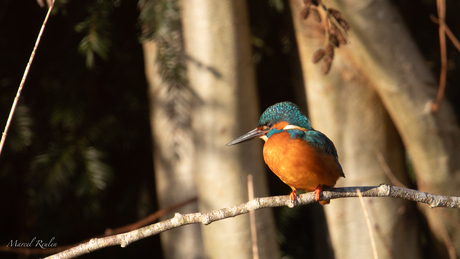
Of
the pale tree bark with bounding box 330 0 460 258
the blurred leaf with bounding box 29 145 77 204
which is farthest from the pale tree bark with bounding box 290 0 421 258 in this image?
the blurred leaf with bounding box 29 145 77 204

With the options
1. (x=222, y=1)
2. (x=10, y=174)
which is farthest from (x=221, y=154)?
(x=10, y=174)

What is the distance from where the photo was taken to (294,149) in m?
1.07

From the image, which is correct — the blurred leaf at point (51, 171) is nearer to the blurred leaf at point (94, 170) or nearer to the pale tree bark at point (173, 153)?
the blurred leaf at point (94, 170)

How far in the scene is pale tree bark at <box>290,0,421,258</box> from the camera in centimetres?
231

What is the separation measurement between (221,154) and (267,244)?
21.7 inches

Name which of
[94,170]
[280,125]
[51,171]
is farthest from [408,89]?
[51,171]

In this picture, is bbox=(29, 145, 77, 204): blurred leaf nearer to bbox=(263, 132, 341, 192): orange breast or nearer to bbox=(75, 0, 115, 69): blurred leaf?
bbox=(75, 0, 115, 69): blurred leaf

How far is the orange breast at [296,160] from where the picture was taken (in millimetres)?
1070

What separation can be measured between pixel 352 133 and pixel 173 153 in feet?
3.52

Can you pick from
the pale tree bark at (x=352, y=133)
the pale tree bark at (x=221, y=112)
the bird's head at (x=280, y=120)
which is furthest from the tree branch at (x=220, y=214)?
the pale tree bark at (x=352, y=133)

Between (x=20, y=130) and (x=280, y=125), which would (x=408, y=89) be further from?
(x=20, y=130)

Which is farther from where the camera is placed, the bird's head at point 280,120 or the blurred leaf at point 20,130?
the blurred leaf at point 20,130

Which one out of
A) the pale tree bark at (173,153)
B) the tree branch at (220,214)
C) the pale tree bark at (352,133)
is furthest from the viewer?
the pale tree bark at (173,153)

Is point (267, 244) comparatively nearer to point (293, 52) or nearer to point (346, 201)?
point (346, 201)
